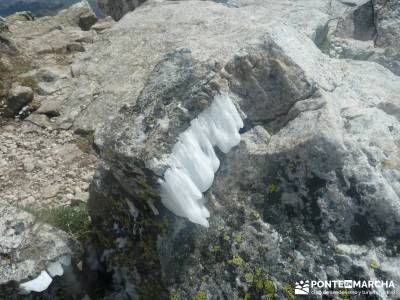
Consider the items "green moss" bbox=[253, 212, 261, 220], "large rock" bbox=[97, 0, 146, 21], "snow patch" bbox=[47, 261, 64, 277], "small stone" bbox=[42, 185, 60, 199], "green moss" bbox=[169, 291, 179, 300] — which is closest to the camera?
"green moss" bbox=[253, 212, 261, 220]

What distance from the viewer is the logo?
216 inches

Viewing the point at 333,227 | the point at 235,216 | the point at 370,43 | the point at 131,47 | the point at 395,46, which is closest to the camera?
the point at 333,227

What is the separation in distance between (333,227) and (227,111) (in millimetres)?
2497

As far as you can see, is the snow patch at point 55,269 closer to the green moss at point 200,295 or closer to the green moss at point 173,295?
the green moss at point 173,295

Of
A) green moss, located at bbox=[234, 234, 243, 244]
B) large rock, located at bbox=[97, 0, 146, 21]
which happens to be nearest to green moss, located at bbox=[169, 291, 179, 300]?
green moss, located at bbox=[234, 234, 243, 244]

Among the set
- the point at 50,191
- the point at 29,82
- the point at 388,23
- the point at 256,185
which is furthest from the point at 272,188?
the point at 388,23

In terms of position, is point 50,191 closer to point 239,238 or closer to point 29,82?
point 239,238

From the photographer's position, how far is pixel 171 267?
20.6ft

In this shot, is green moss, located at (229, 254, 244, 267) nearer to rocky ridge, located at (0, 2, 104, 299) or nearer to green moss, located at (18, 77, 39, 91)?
rocky ridge, located at (0, 2, 104, 299)

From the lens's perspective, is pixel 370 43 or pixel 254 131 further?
pixel 370 43

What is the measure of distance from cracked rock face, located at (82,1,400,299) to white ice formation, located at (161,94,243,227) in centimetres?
16

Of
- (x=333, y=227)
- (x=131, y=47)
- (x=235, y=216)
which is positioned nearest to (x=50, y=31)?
(x=131, y=47)

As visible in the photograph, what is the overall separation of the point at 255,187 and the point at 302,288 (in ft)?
5.41

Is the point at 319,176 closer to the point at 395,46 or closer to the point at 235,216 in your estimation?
the point at 235,216
